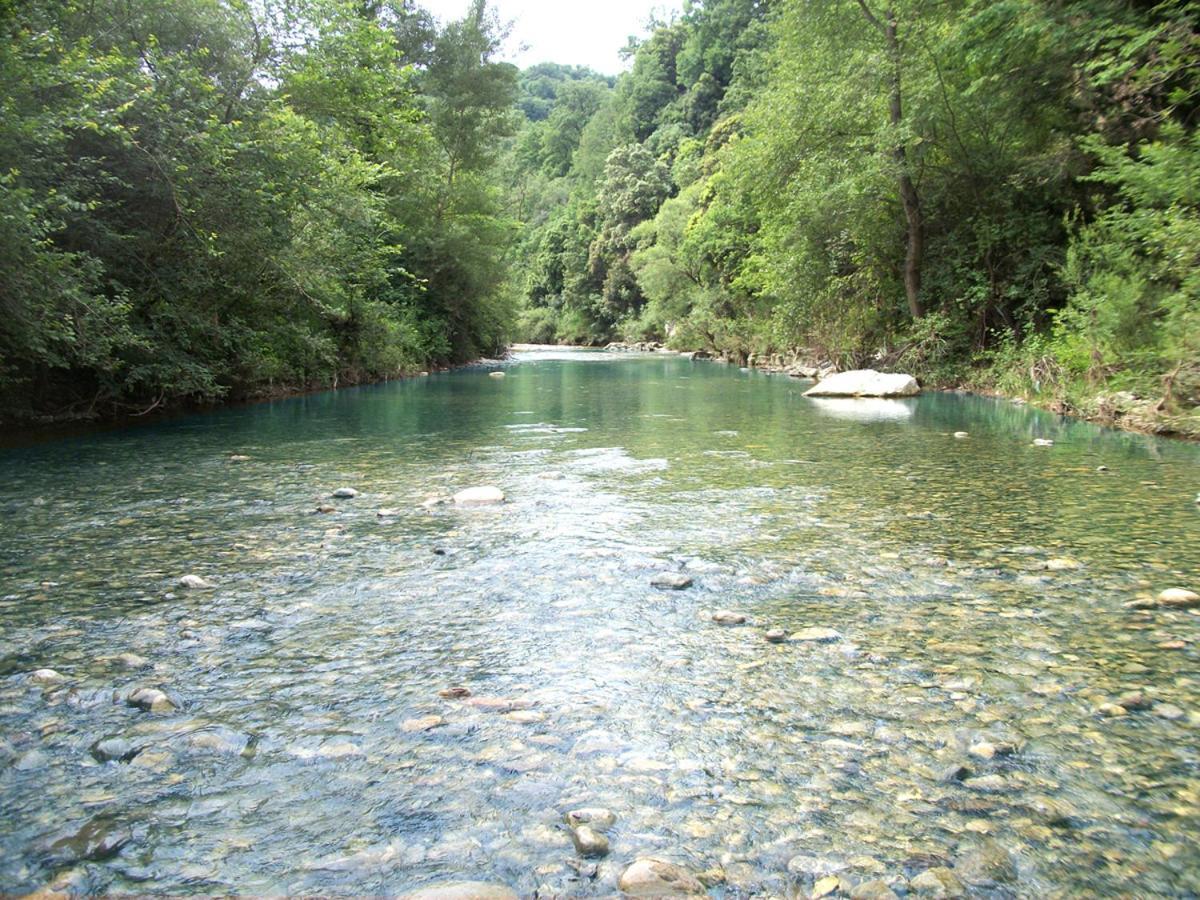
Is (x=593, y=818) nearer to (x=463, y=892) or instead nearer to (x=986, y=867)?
(x=463, y=892)

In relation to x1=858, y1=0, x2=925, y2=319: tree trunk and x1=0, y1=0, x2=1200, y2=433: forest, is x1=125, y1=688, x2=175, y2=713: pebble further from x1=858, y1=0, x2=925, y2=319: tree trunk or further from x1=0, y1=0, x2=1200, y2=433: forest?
x1=858, y1=0, x2=925, y2=319: tree trunk

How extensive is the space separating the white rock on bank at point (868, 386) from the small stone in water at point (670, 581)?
14.1 meters

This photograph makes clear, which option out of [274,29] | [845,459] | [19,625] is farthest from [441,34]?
[19,625]

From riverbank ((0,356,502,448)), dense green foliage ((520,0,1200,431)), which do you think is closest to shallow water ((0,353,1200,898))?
riverbank ((0,356,502,448))

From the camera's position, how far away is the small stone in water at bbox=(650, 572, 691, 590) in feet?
13.9

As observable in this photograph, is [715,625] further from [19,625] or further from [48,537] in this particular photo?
[48,537]

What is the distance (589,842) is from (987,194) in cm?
2006

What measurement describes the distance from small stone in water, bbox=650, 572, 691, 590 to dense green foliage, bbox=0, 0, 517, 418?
22.1 feet

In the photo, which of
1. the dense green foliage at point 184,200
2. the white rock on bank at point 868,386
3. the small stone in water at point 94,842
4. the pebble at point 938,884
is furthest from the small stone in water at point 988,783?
the white rock on bank at point 868,386

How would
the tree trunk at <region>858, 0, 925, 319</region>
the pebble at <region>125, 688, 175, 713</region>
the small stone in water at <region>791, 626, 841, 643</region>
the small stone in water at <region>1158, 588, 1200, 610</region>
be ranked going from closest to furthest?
the pebble at <region>125, 688, 175, 713</region>, the small stone in water at <region>791, 626, 841, 643</region>, the small stone in water at <region>1158, 588, 1200, 610</region>, the tree trunk at <region>858, 0, 925, 319</region>

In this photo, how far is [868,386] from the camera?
17.5m

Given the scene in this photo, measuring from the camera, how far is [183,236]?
1156 centimetres

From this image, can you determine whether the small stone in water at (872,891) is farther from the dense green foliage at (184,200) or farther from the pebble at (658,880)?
the dense green foliage at (184,200)

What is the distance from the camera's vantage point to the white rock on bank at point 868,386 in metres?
17.3
